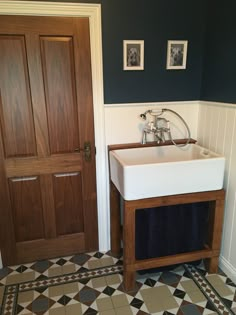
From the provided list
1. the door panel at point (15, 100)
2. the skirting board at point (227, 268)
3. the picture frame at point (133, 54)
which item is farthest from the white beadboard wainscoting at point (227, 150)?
the door panel at point (15, 100)

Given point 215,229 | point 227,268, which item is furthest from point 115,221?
point 227,268

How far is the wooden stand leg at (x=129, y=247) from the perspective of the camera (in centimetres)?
172

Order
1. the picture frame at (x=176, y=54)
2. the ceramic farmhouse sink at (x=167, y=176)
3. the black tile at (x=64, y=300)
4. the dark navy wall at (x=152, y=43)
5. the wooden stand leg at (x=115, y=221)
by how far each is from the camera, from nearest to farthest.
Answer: the ceramic farmhouse sink at (x=167, y=176) → the black tile at (x=64, y=300) → the dark navy wall at (x=152, y=43) → the picture frame at (x=176, y=54) → the wooden stand leg at (x=115, y=221)

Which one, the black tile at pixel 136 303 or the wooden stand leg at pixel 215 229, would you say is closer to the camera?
the black tile at pixel 136 303

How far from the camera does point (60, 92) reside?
1944 mm

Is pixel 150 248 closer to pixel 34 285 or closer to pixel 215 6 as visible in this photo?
pixel 34 285

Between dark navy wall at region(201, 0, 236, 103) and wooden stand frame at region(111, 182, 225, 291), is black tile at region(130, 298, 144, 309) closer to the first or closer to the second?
wooden stand frame at region(111, 182, 225, 291)

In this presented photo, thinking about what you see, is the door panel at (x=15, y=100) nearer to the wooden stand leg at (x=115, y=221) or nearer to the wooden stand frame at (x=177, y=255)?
the wooden stand leg at (x=115, y=221)

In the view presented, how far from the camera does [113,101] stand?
205cm

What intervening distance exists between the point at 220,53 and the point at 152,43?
0.51 metres

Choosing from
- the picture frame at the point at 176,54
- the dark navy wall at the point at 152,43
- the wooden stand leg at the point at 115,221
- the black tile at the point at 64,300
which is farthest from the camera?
the wooden stand leg at the point at 115,221

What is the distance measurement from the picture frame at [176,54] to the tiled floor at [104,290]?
1.64 metres

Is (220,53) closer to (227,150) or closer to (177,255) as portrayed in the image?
(227,150)

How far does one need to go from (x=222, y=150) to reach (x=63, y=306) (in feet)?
5.23
